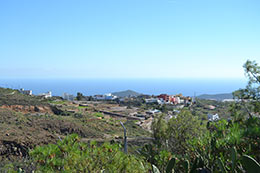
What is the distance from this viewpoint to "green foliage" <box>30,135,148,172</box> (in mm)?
3846

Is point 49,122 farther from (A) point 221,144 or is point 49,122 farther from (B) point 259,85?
(A) point 221,144

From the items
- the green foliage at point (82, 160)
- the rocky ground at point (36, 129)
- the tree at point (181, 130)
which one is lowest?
the rocky ground at point (36, 129)

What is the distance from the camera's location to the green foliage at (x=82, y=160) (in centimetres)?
385

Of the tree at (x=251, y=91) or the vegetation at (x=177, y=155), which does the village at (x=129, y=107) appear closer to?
the tree at (x=251, y=91)

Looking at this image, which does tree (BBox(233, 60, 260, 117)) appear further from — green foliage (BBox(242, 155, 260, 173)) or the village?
the village

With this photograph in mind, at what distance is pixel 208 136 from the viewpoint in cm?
532

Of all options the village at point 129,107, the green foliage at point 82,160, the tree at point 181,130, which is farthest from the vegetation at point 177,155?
the village at point 129,107

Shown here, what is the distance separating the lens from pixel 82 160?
3861mm

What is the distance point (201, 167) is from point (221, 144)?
0.64 m

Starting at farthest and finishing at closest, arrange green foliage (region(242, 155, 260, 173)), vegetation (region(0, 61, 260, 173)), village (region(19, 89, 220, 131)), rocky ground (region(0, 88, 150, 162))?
village (region(19, 89, 220, 131))
rocky ground (region(0, 88, 150, 162))
vegetation (region(0, 61, 260, 173))
green foliage (region(242, 155, 260, 173))

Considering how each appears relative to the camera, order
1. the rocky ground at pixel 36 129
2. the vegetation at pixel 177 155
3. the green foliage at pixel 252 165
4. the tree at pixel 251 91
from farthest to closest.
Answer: the rocky ground at pixel 36 129
the tree at pixel 251 91
the vegetation at pixel 177 155
the green foliage at pixel 252 165

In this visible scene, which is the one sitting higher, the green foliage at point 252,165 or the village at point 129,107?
the green foliage at point 252,165

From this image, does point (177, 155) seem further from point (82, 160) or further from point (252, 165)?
point (252, 165)

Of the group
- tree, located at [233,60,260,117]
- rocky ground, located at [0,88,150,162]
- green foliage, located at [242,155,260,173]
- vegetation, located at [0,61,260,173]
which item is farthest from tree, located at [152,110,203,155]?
green foliage, located at [242,155,260,173]
